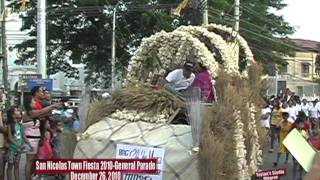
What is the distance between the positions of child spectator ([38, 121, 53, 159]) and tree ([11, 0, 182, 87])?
876 inches

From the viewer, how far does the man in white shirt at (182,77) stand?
782 cm

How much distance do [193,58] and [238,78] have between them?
1.32 m

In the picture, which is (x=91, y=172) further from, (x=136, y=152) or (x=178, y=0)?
(x=178, y=0)

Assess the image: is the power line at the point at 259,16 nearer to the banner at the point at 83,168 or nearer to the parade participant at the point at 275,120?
the parade participant at the point at 275,120

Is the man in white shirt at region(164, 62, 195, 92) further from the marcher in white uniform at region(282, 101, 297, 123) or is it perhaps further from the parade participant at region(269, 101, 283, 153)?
the marcher in white uniform at region(282, 101, 297, 123)

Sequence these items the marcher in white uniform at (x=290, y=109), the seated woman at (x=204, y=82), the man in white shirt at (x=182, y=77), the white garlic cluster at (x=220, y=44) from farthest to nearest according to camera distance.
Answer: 1. the marcher in white uniform at (x=290, y=109)
2. the white garlic cluster at (x=220, y=44)
3. the man in white shirt at (x=182, y=77)
4. the seated woman at (x=204, y=82)

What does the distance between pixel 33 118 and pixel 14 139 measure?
0.80m

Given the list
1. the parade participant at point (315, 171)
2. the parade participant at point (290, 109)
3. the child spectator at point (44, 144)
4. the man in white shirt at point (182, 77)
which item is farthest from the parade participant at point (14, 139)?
the parade participant at point (290, 109)

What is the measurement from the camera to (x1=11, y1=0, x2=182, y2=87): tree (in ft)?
109

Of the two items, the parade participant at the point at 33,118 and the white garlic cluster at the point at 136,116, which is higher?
the white garlic cluster at the point at 136,116

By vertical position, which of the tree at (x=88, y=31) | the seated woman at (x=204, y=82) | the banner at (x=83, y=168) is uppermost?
the tree at (x=88, y=31)

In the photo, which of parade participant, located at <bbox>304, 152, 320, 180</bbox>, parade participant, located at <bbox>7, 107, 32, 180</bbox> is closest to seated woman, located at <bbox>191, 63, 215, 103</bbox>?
parade participant, located at <bbox>7, 107, 32, 180</bbox>

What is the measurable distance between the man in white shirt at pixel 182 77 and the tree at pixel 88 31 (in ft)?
79.3

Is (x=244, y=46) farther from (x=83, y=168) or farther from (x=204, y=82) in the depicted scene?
(x=83, y=168)
